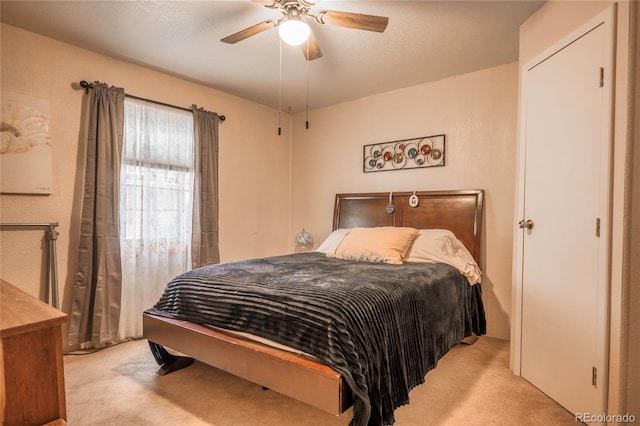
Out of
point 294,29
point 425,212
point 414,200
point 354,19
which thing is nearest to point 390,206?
point 414,200

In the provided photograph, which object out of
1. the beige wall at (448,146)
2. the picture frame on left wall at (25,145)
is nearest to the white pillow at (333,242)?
the beige wall at (448,146)

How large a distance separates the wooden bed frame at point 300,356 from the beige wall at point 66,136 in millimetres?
1086

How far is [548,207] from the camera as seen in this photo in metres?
2.11

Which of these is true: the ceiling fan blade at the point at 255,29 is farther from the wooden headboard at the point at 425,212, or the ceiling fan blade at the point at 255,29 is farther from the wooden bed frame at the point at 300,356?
the wooden headboard at the point at 425,212

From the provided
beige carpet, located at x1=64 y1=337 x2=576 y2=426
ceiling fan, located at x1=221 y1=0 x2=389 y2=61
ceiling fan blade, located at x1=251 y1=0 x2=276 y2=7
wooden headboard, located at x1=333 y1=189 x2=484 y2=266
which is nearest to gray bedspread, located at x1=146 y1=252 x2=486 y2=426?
beige carpet, located at x1=64 y1=337 x2=576 y2=426

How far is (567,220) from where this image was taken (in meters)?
1.97

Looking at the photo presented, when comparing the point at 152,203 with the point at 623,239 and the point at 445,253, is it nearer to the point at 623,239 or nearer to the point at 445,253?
the point at 445,253

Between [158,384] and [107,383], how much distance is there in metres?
0.34

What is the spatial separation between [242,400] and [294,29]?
2.17 meters

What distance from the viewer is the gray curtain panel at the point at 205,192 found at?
3439mm

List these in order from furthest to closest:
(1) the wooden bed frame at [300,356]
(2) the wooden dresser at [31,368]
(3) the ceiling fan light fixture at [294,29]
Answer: (3) the ceiling fan light fixture at [294,29] → (1) the wooden bed frame at [300,356] → (2) the wooden dresser at [31,368]

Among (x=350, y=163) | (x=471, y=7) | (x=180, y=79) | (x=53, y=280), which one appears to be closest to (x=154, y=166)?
(x=180, y=79)

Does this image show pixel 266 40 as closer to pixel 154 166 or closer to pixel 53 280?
pixel 154 166

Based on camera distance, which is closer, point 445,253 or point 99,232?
point 99,232
